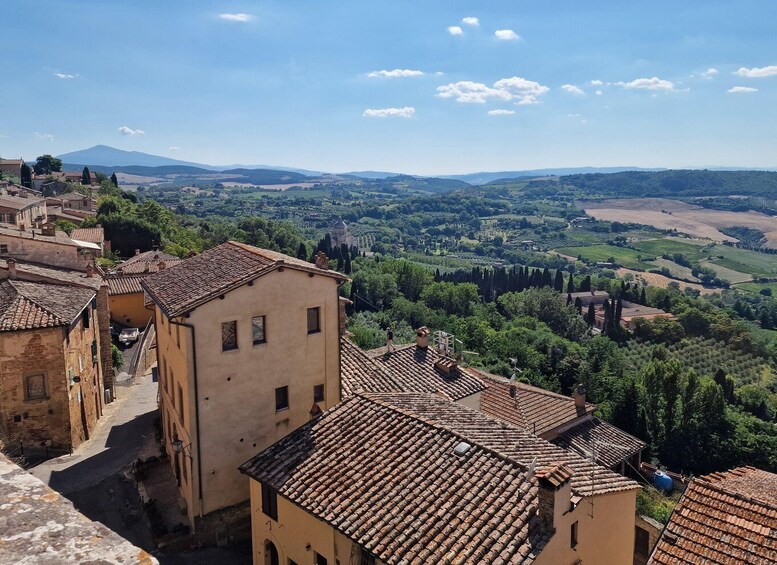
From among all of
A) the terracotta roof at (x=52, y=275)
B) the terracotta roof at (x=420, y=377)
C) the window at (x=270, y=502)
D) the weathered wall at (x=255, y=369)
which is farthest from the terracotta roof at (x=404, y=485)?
the terracotta roof at (x=52, y=275)

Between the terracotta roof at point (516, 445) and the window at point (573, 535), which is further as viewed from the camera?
the terracotta roof at point (516, 445)

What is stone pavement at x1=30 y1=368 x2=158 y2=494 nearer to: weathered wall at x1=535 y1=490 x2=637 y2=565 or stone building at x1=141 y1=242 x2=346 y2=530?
stone building at x1=141 y1=242 x2=346 y2=530

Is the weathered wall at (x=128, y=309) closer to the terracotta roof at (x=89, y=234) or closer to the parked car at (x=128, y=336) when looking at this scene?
the parked car at (x=128, y=336)

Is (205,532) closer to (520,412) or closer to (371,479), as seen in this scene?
(371,479)

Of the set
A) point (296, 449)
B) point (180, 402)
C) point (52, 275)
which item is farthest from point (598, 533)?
point (52, 275)

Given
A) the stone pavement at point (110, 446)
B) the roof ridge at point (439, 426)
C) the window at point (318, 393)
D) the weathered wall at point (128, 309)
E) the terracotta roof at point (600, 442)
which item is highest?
the roof ridge at point (439, 426)

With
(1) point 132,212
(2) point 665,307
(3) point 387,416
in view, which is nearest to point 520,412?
(3) point 387,416

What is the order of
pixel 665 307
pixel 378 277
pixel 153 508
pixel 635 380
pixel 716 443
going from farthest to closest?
pixel 665 307 < pixel 378 277 < pixel 635 380 < pixel 716 443 < pixel 153 508
